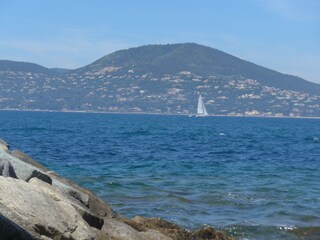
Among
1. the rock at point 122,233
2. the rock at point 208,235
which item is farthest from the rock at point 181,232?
the rock at point 122,233

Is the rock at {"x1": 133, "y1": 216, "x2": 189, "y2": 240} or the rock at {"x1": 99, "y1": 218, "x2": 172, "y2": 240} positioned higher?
the rock at {"x1": 99, "y1": 218, "x2": 172, "y2": 240}

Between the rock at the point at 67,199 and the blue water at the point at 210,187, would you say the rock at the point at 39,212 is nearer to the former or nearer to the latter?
the rock at the point at 67,199

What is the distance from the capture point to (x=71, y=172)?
27.9 meters

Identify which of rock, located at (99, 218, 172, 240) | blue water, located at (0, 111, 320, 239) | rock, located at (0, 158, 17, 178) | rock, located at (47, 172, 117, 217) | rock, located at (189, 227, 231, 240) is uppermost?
rock, located at (0, 158, 17, 178)

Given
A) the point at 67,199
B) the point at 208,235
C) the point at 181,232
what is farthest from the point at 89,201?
the point at 208,235

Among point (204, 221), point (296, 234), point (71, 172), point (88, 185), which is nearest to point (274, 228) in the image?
point (296, 234)

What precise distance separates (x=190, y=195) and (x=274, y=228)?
214 inches

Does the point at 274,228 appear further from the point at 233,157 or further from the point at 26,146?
the point at 26,146

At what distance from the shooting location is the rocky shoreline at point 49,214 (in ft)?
32.0

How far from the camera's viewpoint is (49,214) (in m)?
10.3

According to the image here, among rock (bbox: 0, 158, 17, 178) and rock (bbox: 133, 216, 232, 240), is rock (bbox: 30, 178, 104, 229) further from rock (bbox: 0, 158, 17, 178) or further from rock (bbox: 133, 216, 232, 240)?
rock (bbox: 133, 216, 232, 240)

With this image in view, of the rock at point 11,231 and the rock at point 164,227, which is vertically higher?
the rock at point 11,231

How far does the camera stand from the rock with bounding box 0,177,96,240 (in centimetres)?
984

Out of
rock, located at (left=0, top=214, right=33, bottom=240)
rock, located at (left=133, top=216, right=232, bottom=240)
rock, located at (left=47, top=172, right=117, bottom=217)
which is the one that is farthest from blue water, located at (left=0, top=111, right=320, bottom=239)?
rock, located at (left=0, top=214, right=33, bottom=240)
